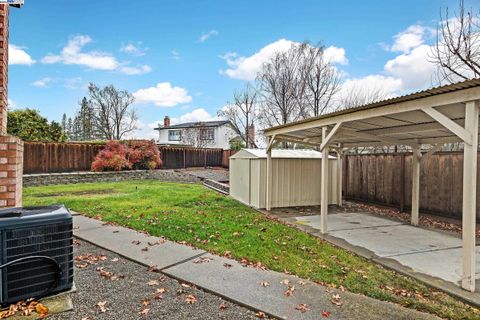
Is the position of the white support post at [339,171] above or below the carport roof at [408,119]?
below

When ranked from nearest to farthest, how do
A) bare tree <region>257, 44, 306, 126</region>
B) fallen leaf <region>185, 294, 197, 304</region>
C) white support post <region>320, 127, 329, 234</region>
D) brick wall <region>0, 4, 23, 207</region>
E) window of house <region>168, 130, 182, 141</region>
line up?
fallen leaf <region>185, 294, 197, 304</region>
brick wall <region>0, 4, 23, 207</region>
white support post <region>320, 127, 329, 234</region>
bare tree <region>257, 44, 306, 126</region>
window of house <region>168, 130, 182, 141</region>

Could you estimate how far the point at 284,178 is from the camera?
9.28 meters

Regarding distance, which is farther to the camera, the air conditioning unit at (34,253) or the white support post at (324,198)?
the white support post at (324,198)

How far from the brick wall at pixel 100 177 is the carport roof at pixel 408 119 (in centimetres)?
983

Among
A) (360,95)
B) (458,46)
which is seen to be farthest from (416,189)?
(360,95)

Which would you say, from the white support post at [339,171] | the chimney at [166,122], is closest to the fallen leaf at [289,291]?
the white support post at [339,171]

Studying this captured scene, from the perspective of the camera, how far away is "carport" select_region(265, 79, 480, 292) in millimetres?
3465

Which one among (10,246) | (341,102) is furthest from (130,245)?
(341,102)

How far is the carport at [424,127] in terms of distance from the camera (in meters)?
3.46

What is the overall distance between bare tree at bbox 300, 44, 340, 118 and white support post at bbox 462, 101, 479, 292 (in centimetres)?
1457

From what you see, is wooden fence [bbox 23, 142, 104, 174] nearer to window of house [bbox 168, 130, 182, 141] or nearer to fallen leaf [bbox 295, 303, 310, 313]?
fallen leaf [bbox 295, 303, 310, 313]

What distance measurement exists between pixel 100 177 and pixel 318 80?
14.0m

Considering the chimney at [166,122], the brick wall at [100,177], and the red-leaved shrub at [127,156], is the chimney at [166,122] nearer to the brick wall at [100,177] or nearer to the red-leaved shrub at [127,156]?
the red-leaved shrub at [127,156]

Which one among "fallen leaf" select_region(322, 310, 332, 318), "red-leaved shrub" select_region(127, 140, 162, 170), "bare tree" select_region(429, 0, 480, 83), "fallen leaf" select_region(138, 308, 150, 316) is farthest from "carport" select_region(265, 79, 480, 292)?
"red-leaved shrub" select_region(127, 140, 162, 170)
